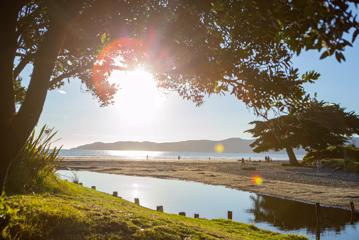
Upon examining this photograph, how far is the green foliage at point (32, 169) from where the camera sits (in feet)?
36.4

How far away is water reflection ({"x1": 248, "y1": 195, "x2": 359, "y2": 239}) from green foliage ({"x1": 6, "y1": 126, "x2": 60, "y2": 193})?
1373cm

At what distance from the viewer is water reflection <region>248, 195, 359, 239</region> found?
21.7 meters

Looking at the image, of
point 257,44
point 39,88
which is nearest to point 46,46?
point 39,88

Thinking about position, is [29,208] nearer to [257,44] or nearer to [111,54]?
[111,54]

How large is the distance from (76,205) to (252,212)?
66.4ft

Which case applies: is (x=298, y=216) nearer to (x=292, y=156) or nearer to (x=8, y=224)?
(x=8, y=224)

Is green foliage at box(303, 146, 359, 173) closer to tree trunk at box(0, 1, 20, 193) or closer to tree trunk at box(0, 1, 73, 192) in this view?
tree trunk at box(0, 1, 73, 192)

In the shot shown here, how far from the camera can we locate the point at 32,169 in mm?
12211

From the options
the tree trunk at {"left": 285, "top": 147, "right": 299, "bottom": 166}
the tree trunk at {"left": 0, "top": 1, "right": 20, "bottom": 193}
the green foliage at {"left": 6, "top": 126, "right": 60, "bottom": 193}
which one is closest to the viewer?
the tree trunk at {"left": 0, "top": 1, "right": 20, "bottom": 193}

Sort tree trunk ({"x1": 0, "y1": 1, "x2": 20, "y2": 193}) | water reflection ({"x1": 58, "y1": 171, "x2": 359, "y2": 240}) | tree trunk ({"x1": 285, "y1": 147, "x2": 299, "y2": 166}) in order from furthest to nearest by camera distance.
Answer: tree trunk ({"x1": 285, "y1": 147, "x2": 299, "y2": 166}), water reflection ({"x1": 58, "y1": 171, "x2": 359, "y2": 240}), tree trunk ({"x1": 0, "y1": 1, "x2": 20, "y2": 193})

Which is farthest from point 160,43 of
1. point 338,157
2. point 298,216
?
point 338,157

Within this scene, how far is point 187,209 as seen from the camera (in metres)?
30.3

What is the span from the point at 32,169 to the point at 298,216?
1848 cm

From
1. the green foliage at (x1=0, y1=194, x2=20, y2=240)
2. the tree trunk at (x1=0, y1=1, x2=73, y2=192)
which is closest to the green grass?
the green foliage at (x1=0, y1=194, x2=20, y2=240)
